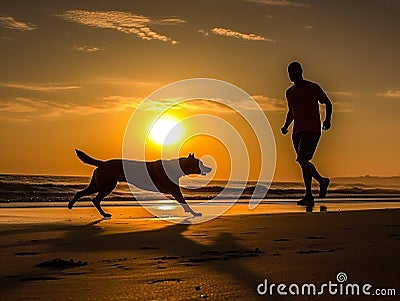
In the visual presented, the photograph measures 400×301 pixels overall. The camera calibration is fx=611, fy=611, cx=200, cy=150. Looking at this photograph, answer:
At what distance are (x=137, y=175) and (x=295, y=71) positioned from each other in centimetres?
320

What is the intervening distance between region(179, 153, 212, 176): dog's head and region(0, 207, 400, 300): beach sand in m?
4.24

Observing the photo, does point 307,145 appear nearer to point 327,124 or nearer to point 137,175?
point 327,124

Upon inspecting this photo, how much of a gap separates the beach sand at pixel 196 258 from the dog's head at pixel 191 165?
4.24 meters

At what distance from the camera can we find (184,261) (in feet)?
13.0

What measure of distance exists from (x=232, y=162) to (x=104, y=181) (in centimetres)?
647

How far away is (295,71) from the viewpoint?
30.0 ft

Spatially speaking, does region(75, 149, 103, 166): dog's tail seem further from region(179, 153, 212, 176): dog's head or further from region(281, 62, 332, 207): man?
region(281, 62, 332, 207): man

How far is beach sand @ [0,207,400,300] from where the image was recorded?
298 cm

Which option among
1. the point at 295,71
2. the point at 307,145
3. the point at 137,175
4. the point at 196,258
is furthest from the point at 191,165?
the point at 196,258

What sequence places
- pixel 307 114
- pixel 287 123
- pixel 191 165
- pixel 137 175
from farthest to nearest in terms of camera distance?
pixel 191 165 → pixel 137 175 → pixel 287 123 → pixel 307 114

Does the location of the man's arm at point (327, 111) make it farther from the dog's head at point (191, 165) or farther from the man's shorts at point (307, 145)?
the dog's head at point (191, 165)

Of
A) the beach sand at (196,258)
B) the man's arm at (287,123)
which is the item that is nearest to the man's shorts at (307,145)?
the man's arm at (287,123)

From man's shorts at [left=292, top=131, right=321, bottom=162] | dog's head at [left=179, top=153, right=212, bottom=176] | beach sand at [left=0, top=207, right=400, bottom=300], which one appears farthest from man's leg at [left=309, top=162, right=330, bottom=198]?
beach sand at [left=0, top=207, right=400, bottom=300]

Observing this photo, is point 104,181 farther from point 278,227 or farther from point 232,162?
point 232,162
